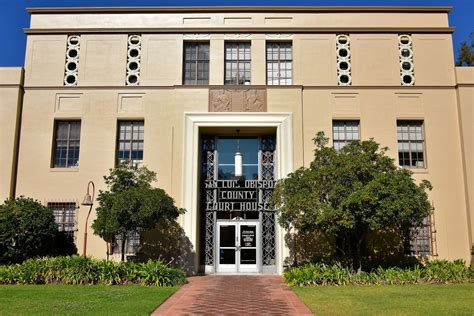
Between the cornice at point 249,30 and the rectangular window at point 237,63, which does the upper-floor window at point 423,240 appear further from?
the rectangular window at point 237,63

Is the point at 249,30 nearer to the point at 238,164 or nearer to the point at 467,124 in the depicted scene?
the point at 238,164

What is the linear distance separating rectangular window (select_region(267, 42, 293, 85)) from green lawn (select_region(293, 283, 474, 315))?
372 inches

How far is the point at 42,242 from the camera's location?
16.7 m

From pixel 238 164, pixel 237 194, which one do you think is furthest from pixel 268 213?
pixel 238 164

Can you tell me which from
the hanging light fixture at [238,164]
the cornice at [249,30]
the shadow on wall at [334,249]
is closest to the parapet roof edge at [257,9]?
the cornice at [249,30]

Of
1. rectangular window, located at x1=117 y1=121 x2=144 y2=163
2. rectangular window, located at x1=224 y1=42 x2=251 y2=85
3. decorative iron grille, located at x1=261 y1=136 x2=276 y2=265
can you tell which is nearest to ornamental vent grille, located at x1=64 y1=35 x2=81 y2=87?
rectangular window, located at x1=117 y1=121 x2=144 y2=163

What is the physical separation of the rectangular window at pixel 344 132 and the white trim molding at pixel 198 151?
1.98m

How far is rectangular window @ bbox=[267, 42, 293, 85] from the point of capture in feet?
65.3

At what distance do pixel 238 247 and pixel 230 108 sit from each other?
5.76m

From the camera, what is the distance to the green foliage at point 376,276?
48.3 ft

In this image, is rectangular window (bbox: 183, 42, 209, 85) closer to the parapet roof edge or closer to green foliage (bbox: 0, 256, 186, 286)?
the parapet roof edge

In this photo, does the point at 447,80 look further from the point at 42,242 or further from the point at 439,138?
the point at 42,242

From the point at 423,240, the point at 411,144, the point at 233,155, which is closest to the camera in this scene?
the point at 423,240

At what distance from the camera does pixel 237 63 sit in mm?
20078
